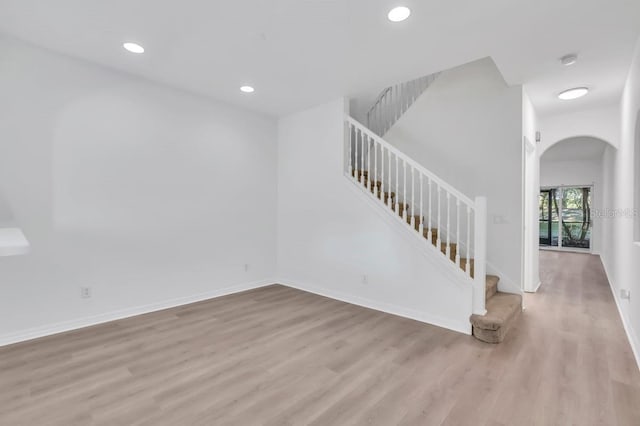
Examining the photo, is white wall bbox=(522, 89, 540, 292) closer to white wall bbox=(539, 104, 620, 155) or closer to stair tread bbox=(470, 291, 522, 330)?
white wall bbox=(539, 104, 620, 155)

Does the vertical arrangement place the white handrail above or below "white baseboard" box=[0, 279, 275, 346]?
above

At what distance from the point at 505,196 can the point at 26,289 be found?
5.37 meters

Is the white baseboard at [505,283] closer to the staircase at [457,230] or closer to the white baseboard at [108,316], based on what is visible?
the staircase at [457,230]

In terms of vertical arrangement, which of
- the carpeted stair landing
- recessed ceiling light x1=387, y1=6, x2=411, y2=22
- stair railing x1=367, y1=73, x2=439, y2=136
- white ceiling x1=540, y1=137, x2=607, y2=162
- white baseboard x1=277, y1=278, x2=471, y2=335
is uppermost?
stair railing x1=367, y1=73, x2=439, y2=136

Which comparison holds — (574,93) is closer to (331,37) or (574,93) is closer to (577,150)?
(331,37)

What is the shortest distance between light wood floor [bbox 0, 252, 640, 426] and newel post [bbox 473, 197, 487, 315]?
39 centimetres

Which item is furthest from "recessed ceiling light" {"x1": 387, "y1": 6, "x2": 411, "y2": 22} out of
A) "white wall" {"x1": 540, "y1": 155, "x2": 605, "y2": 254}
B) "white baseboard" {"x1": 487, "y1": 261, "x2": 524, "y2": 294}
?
"white wall" {"x1": 540, "y1": 155, "x2": 605, "y2": 254}

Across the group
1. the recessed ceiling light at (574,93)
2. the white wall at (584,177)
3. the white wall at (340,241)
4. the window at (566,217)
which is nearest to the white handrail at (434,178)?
the white wall at (340,241)

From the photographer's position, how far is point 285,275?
17.2ft

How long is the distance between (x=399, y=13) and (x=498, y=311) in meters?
3.00

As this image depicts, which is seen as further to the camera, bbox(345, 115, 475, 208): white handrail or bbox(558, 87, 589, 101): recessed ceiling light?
bbox(558, 87, 589, 101): recessed ceiling light

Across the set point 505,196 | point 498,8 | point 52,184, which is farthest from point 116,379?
point 505,196

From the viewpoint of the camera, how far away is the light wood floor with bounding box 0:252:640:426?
1.93 m

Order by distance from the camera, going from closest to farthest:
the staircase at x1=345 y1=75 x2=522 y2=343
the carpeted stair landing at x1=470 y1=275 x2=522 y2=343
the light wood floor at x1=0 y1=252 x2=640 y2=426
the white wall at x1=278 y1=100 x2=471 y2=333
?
the light wood floor at x1=0 y1=252 x2=640 y2=426, the carpeted stair landing at x1=470 y1=275 x2=522 y2=343, the staircase at x1=345 y1=75 x2=522 y2=343, the white wall at x1=278 y1=100 x2=471 y2=333
